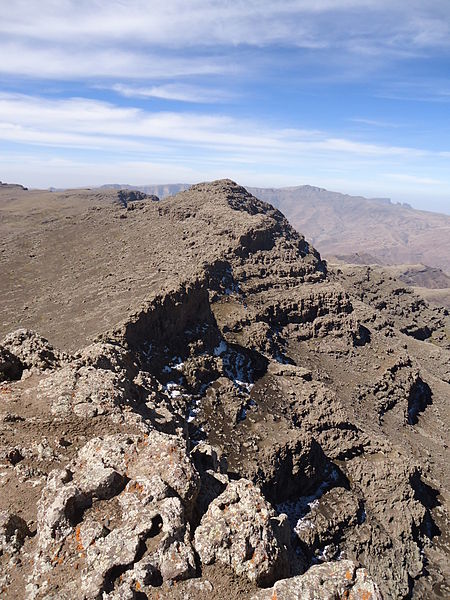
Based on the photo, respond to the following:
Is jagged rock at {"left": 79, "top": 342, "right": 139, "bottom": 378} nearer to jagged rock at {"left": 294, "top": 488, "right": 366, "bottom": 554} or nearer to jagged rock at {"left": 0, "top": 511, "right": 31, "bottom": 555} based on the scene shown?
jagged rock at {"left": 0, "top": 511, "right": 31, "bottom": 555}

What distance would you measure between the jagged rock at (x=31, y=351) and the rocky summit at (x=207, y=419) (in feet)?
Result: 0.35

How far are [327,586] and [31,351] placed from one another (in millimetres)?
14762

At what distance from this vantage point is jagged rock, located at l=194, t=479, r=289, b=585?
9.78 metres

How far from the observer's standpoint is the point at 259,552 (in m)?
10.1

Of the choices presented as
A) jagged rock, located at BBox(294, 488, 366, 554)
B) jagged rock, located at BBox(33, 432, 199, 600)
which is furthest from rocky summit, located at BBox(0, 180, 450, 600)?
jagged rock, located at BBox(294, 488, 366, 554)

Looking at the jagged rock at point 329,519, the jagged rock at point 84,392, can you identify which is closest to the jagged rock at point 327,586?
the jagged rock at point 84,392

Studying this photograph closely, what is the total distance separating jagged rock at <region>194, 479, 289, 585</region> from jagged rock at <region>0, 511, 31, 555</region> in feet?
13.4

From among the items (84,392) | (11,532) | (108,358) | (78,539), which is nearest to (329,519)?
(108,358)

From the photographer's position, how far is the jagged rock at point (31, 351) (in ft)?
58.0

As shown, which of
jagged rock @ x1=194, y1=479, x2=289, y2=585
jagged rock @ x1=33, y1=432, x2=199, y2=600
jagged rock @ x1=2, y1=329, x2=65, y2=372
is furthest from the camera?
jagged rock @ x1=2, y1=329, x2=65, y2=372

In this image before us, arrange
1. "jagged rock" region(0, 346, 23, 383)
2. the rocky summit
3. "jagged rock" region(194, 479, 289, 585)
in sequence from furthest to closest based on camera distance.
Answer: "jagged rock" region(0, 346, 23, 383)
"jagged rock" region(194, 479, 289, 585)
the rocky summit

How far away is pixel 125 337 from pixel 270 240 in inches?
1720

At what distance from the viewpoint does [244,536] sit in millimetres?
10234

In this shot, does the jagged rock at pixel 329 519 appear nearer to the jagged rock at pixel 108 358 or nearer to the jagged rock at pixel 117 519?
the jagged rock at pixel 108 358
